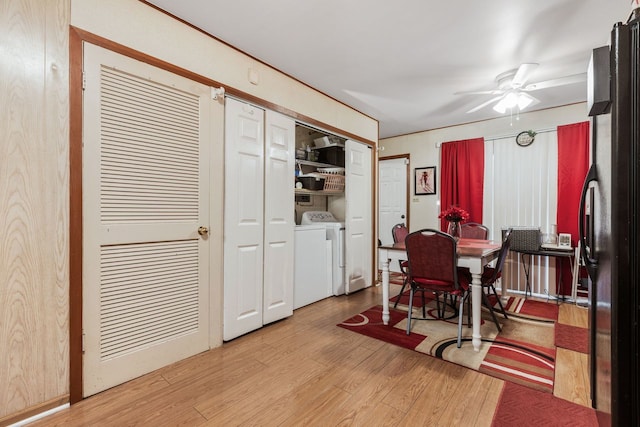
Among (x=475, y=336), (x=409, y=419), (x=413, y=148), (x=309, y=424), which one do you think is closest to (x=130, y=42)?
(x=309, y=424)

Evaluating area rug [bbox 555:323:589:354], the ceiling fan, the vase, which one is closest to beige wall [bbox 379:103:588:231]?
the ceiling fan

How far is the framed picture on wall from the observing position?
4871 millimetres

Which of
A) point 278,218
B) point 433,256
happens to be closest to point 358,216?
point 278,218

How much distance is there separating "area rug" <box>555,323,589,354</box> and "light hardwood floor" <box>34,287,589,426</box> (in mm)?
140

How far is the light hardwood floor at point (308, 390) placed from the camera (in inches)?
61.1

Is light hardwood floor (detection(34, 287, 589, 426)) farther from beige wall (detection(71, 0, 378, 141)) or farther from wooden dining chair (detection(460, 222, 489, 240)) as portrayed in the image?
beige wall (detection(71, 0, 378, 141))

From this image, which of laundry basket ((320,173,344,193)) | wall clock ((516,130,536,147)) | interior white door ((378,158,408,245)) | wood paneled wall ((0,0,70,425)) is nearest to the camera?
A: wood paneled wall ((0,0,70,425))

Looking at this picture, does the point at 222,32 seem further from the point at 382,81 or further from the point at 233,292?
the point at 233,292

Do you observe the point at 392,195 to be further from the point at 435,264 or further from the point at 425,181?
the point at 435,264

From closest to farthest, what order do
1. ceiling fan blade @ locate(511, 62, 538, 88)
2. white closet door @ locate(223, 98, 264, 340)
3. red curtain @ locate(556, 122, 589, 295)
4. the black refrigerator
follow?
1. the black refrigerator
2. white closet door @ locate(223, 98, 264, 340)
3. ceiling fan blade @ locate(511, 62, 538, 88)
4. red curtain @ locate(556, 122, 589, 295)

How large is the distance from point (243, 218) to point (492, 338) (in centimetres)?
246

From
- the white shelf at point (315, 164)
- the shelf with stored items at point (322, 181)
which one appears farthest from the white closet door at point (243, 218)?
the white shelf at point (315, 164)

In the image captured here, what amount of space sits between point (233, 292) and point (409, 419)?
1.60m

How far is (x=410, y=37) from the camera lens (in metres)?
2.32
